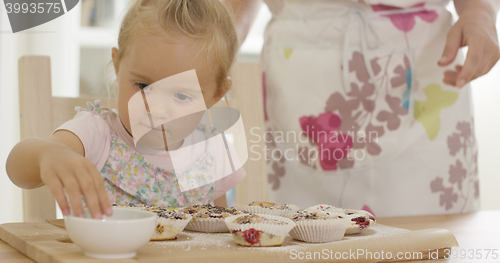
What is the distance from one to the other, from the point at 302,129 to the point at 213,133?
22 centimetres

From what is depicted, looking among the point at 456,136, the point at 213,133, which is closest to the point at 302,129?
the point at 213,133

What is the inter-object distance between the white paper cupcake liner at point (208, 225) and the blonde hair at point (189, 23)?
1.10 feet

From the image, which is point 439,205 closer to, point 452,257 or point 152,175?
point 452,257

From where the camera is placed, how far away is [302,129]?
1172 mm

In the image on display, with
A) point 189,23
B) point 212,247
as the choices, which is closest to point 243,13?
point 189,23

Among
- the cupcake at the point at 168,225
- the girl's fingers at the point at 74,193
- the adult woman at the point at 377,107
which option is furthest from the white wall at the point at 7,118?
the girl's fingers at the point at 74,193

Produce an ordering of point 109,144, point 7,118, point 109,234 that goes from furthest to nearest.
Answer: point 7,118, point 109,144, point 109,234

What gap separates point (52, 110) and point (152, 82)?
1.03ft

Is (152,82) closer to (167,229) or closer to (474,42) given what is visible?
(167,229)

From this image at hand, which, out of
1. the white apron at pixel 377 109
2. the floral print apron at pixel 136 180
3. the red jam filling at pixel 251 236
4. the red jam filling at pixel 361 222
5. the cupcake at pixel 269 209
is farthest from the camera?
the white apron at pixel 377 109

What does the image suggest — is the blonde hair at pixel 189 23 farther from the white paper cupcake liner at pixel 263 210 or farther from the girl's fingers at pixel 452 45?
the girl's fingers at pixel 452 45

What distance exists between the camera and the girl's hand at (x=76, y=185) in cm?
50

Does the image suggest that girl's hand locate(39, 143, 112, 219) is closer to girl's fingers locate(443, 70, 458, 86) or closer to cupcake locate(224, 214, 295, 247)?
cupcake locate(224, 214, 295, 247)

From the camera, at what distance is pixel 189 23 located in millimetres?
916
